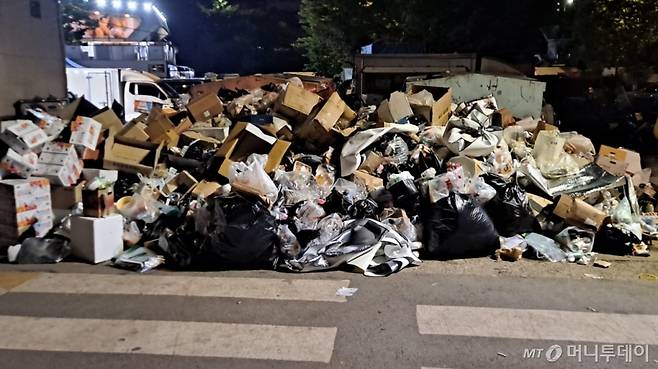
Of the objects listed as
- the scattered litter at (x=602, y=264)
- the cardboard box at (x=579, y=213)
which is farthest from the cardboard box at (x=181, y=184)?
the scattered litter at (x=602, y=264)

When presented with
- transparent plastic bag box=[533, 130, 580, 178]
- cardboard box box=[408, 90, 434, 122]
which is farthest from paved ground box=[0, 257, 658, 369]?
cardboard box box=[408, 90, 434, 122]

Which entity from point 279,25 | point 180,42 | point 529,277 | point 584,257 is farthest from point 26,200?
point 180,42

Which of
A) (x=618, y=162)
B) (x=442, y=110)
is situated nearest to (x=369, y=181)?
(x=442, y=110)

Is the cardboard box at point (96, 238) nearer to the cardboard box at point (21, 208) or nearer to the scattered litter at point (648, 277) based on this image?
the cardboard box at point (21, 208)

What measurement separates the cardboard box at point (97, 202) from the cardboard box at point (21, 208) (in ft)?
2.12

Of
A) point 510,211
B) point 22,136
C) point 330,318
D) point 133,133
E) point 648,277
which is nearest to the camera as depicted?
point 330,318

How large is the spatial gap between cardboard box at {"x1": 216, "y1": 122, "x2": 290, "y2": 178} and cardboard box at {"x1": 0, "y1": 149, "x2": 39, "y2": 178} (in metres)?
1.96

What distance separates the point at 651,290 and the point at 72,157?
18.8ft

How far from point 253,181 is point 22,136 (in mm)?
2579

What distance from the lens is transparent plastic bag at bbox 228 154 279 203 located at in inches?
195

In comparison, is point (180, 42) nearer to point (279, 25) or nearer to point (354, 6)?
point (279, 25)

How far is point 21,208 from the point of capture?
5145mm

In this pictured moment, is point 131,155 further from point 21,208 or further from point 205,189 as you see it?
point 21,208

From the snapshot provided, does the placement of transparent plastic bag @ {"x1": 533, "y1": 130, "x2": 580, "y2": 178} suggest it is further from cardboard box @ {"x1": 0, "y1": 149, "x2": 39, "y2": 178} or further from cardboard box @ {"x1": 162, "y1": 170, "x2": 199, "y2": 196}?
cardboard box @ {"x1": 0, "y1": 149, "x2": 39, "y2": 178}
